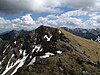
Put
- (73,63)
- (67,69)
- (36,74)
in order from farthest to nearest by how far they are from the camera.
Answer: (73,63) → (67,69) → (36,74)

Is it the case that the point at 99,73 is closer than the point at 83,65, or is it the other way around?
the point at 99,73

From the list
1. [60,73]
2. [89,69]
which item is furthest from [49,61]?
[89,69]

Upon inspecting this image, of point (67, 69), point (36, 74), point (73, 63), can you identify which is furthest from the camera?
point (73, 63)

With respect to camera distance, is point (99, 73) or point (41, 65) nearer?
point (99, 73)

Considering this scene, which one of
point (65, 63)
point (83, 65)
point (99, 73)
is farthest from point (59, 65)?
point (99, 73)

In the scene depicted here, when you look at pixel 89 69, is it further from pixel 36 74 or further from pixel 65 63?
pixel 36 74

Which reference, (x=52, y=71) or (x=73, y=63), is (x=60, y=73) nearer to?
→ (x=52, y=71)

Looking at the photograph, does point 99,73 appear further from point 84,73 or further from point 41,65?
point 41,65

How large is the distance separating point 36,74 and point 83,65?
40977 mm

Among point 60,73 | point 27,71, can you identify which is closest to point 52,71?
point 60,73

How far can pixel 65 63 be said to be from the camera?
644 feet

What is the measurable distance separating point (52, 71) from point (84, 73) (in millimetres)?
23958

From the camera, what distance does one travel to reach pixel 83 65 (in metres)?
194

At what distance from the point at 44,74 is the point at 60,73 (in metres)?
12.0
